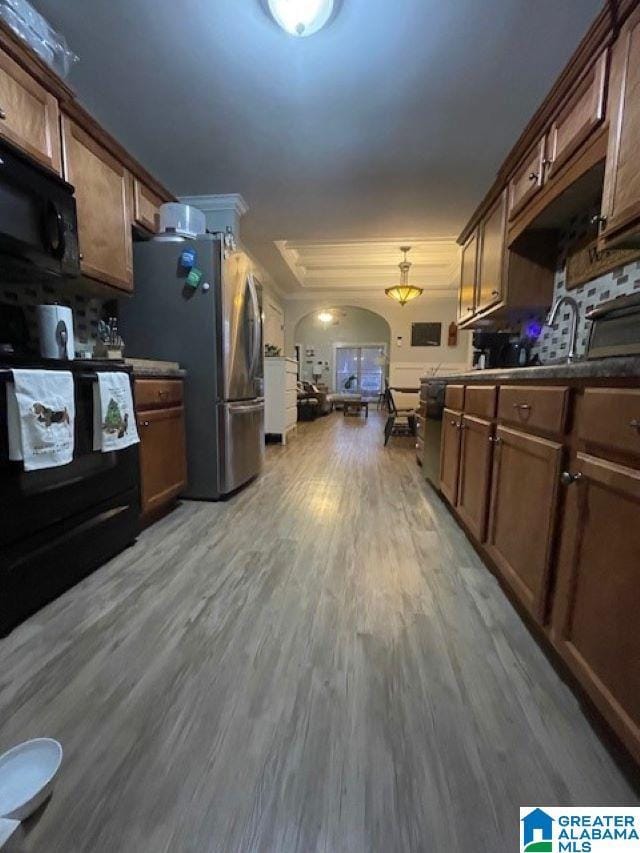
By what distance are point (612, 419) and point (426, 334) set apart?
7090mm

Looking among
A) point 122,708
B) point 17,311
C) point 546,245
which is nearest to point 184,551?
point 122,708

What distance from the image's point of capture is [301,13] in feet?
4.91

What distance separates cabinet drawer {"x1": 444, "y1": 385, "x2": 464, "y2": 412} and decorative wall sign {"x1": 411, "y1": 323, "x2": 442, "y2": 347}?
210 inches

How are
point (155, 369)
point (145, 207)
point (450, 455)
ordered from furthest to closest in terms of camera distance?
point (145, 207), point (450, 455), point (155, 369)

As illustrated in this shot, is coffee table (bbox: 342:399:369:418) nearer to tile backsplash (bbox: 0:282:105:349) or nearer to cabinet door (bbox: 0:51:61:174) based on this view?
tile backsplash (bbox: 0:282:105:349)

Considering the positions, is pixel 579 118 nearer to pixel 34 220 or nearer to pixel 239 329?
pixel 239 329

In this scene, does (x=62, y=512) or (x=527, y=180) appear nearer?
(x=62, y=512)

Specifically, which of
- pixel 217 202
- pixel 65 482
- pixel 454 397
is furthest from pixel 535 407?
pixel 217 202

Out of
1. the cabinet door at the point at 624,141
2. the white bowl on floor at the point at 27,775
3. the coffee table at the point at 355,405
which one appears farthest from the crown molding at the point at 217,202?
the coffee table at the point at 355,405

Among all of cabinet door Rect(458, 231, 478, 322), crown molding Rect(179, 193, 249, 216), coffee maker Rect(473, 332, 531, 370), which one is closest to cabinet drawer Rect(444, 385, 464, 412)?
coffee maker Rect(473, 332, 531, 370)

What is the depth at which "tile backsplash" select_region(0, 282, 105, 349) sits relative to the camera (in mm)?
1781

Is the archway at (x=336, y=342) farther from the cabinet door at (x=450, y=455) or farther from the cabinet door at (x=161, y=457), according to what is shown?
the cabinet door at (x=161, y=457)

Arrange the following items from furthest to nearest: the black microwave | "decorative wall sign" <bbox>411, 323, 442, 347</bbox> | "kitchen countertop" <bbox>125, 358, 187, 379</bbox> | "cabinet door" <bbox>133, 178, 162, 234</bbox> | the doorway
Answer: the doorway → "decorative wall sign" <bbox>411, 323, 442, 347</bbox> → "cabinet door" <bbox>133, 178, 162, 234</bbox> → "kitchen countertop" <bbox>125, 358, 187, 379</bbox> → the black microwave

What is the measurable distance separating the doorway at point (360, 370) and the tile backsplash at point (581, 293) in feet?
31.9
